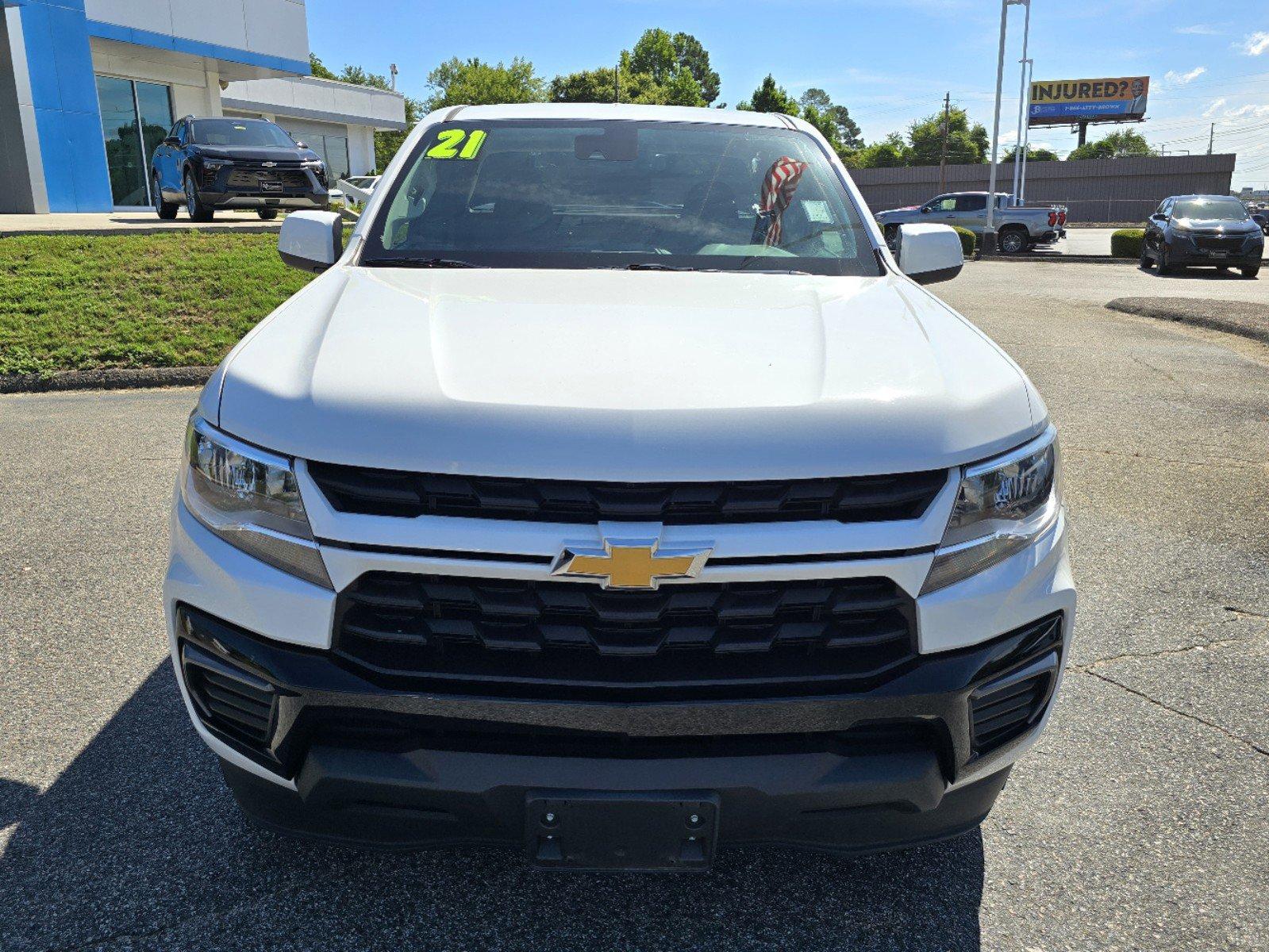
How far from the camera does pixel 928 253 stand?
11.1 ft

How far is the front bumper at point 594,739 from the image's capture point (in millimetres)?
1782

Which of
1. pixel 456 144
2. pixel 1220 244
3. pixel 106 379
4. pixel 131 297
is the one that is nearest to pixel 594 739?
pixel 456 144

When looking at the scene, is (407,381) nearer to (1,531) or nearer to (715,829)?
(715,829)

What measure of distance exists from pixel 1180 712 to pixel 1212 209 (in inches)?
810

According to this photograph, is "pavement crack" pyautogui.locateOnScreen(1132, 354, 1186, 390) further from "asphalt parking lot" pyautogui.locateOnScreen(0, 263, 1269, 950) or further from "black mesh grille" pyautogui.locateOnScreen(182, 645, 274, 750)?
"black mesh grille" pyautogui.locateOnScreen(182, 645, 274, 750)

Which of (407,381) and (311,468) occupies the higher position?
(407,381)

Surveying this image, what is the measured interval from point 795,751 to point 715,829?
19cm

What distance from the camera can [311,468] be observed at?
1.86m

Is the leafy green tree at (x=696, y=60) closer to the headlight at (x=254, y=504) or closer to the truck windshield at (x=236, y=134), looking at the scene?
the truck windshield at (x=236, y=134)

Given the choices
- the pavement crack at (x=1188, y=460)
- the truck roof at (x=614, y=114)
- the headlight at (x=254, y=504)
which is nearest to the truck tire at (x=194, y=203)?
the truck roof at (x=614, y=114)

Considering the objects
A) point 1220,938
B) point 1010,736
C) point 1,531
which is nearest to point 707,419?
point 1010,736

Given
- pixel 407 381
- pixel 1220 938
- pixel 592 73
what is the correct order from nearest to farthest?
1. pixel 407 381
2. pixel 1220 938
3. pixel 592 73

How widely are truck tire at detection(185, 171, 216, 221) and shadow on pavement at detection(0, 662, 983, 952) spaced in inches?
588

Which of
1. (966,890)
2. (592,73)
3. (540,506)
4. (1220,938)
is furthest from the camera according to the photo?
(592,73)
